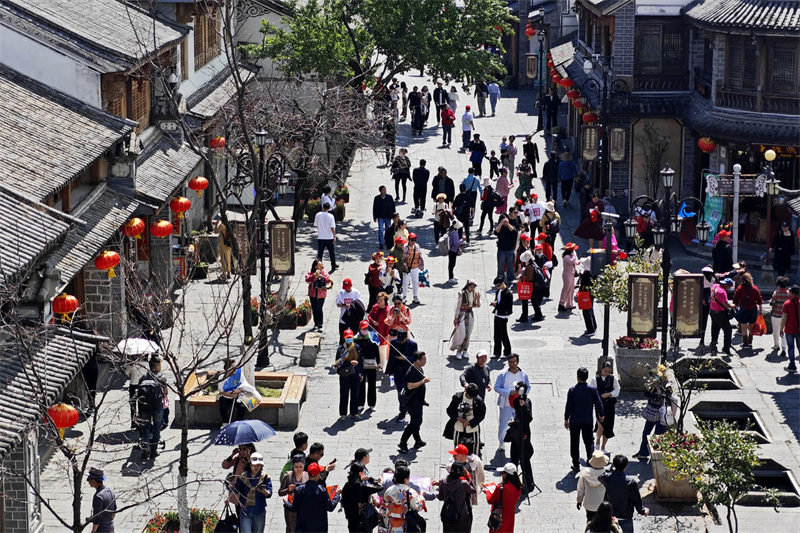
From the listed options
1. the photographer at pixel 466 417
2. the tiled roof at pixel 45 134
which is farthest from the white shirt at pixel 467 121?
the photographer at pixel 466 417

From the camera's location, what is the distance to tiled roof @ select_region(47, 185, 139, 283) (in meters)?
24.1

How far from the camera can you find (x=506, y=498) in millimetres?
19281

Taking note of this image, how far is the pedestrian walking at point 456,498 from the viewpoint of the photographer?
19094 mm

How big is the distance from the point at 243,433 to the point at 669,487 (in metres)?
6.53

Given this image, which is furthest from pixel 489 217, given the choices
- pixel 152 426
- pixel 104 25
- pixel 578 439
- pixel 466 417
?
pixel 466 417

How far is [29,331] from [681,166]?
84.6ft

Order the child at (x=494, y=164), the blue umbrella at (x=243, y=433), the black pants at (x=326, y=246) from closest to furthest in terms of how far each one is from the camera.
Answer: the blue umbrella at (x=243, y=433) < the black pants at (x=326, y=246) < the child at (x=494, y=164)

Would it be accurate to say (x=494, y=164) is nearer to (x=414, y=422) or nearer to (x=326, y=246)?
(x=326, y=246)

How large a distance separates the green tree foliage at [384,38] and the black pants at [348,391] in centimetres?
1571

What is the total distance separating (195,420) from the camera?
25.0 metres

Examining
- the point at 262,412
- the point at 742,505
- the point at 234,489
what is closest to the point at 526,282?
the point at 262,412

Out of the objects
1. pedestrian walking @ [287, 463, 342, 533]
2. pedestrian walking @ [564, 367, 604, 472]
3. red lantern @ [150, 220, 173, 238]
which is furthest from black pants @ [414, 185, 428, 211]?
pedestrian walking @ [287, 463, 342, 533]

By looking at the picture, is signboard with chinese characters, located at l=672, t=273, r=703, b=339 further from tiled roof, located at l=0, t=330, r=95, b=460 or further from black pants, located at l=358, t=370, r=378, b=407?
tiled roof, located at l=0, t=330, r=95, b=460

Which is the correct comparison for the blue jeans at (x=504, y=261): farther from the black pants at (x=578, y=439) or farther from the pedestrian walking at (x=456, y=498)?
the pedestrian walking at (x=456, y=498)
